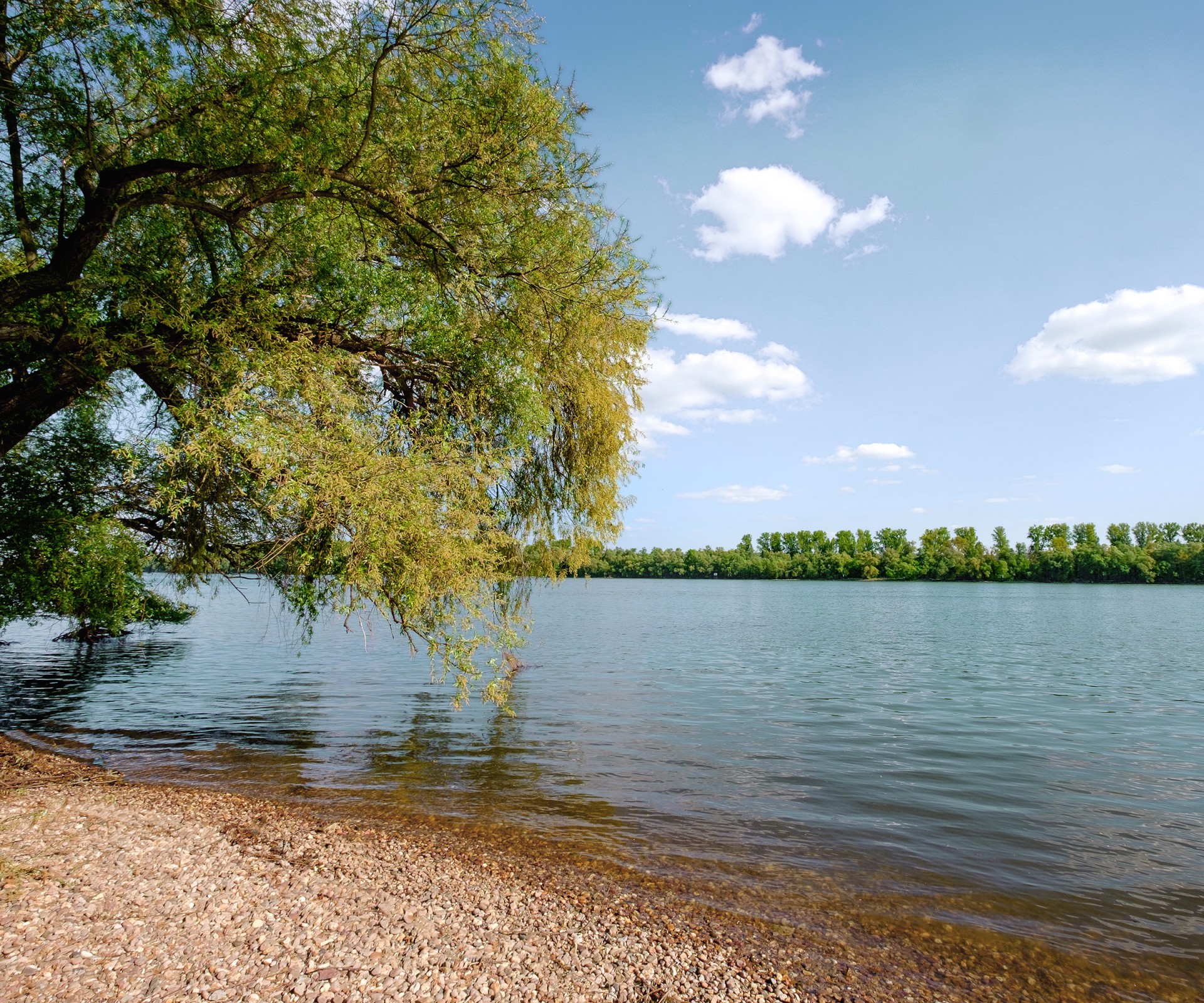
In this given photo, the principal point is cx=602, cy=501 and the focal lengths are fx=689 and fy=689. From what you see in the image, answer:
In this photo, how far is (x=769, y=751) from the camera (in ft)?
46.7

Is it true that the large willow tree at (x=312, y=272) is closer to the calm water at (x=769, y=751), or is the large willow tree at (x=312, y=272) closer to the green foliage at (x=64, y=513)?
the green foliage at (x=64, y=513)

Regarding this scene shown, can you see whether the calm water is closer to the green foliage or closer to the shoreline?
the shoreline

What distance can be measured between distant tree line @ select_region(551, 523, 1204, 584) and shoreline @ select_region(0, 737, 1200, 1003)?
10862cm

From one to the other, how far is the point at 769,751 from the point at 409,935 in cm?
1009

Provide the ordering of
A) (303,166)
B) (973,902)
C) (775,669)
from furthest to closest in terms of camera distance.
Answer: (775,669) → (303,166) → (973,902)

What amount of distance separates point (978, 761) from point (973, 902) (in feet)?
23.8

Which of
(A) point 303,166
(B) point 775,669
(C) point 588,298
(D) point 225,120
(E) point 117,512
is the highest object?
(D) point 225,120

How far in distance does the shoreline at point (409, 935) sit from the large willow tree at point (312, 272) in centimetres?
327

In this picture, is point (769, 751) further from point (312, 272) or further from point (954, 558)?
point (954, 558)

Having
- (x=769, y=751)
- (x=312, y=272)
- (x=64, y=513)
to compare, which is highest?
(x=312, y=272)

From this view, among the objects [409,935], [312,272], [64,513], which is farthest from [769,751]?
[64,513]

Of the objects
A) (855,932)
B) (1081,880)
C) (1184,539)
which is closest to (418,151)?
(855,932)

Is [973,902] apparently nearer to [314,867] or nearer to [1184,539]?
[314,867]

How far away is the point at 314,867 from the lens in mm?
6980
